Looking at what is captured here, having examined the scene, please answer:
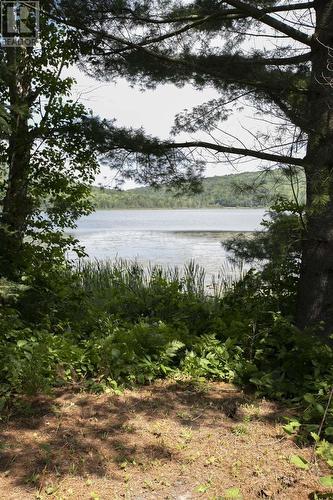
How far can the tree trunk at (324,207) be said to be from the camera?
453 centimetres

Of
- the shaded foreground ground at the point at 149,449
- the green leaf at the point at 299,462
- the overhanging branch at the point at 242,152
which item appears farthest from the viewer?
the overhanging branch at the point at 242,152

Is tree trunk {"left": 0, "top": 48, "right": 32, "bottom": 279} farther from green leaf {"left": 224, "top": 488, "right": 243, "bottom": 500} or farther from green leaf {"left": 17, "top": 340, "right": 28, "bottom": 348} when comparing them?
green leaf {"left": 224, "top": 488, "right": 243, "bottom": 500}

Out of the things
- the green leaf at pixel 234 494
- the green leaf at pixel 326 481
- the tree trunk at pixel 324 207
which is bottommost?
the green leaf at pixel 234 494

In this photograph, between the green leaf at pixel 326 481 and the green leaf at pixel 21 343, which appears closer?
the green leaf at pixel 326 481

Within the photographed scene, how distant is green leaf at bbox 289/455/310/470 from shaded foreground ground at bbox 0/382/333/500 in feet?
0.14

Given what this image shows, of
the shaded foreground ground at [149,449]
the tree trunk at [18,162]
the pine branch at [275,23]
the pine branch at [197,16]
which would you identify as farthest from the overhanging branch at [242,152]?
the shaded foreground ground at [149,449]

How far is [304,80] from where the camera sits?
17.1ft

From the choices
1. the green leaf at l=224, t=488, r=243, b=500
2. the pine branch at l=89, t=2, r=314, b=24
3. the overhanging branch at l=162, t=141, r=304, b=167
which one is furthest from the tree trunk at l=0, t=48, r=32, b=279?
the green leaf at l=224, t=488, r=243, b=500

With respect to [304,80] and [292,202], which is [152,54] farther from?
[292,202]

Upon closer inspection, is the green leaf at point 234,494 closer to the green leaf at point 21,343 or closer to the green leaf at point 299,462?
the green leaf at point 299,462

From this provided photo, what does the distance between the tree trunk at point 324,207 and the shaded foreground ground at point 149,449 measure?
142 centimetres

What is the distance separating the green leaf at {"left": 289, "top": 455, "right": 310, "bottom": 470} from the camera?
2.78 meters

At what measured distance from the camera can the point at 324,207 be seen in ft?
14.6

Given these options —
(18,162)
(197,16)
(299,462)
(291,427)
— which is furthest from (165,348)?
(197,16)
